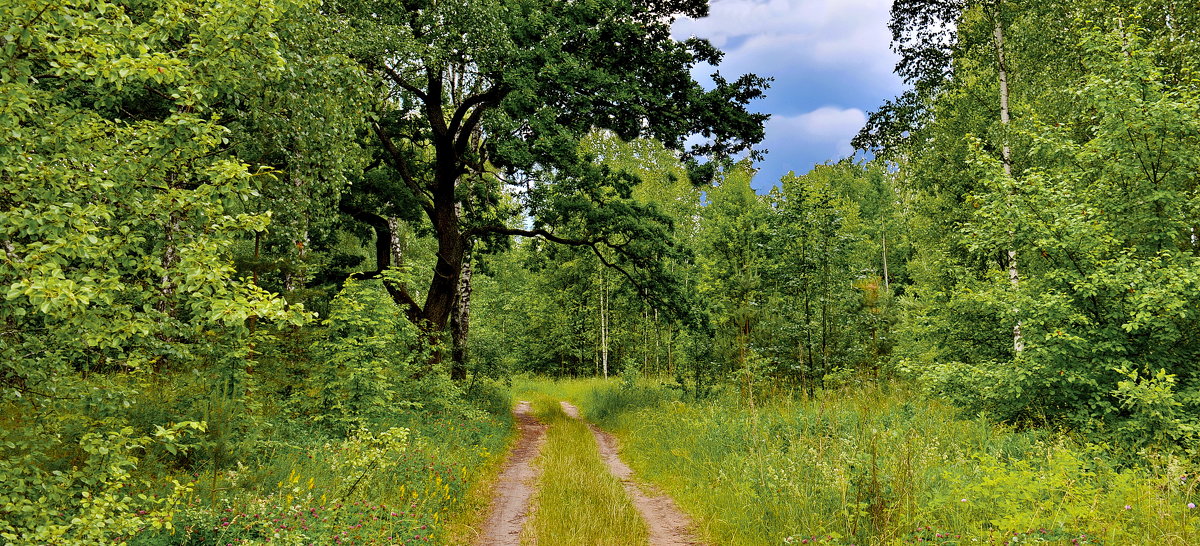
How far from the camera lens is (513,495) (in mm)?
8602

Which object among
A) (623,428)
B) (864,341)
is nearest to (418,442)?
(623,428)

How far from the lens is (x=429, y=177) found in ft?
59.6

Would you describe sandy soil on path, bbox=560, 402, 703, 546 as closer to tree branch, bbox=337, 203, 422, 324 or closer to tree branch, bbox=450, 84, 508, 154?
tree branch, bbox=337, 203, 422, 324

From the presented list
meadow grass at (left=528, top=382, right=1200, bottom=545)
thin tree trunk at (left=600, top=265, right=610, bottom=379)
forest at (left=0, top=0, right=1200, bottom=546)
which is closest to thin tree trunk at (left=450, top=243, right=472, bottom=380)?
forest at (left=0, top=0, right=1200, bottom=546)

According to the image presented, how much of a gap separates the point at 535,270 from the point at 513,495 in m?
10.3

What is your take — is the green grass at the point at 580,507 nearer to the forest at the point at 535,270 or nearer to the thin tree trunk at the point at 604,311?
the forest at the point at 535,270

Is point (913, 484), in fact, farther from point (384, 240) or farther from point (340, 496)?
point (384, 240)

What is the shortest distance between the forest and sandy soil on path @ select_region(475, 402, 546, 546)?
224 millimetres

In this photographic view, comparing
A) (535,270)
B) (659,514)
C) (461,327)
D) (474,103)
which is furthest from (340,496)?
(535,270)

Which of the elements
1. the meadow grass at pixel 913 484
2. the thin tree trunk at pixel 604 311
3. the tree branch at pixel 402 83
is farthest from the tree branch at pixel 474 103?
the thin tree trunk at pixel 604 311

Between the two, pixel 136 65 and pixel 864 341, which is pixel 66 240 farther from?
pixel 864 341

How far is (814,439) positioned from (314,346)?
7937mm

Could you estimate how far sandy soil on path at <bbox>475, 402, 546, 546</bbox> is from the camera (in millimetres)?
6758

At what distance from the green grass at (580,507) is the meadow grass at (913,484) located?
3.03 ft
